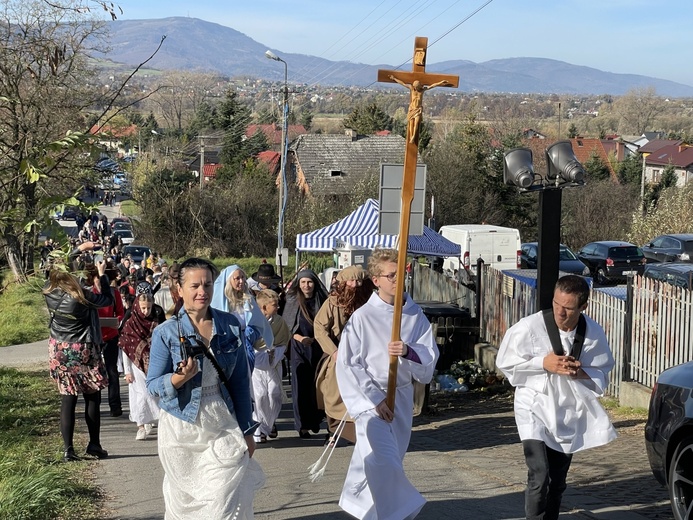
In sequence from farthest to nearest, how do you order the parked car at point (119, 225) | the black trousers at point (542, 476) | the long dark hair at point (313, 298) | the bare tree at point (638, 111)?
the bare tree at point (638, 111), the parked car at point (119, 225), the long dark hair at point (313, 298), the black trousers at point (542, 476)

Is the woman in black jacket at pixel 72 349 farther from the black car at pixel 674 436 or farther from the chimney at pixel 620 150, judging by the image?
the chimney at pixel 620 150

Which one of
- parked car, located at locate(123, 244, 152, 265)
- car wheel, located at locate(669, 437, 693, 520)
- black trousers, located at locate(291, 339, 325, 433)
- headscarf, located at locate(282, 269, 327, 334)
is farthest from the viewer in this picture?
parked car, located at locate(123, 244, 152, 265)

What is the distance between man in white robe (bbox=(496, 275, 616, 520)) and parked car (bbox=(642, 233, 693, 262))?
2793 cm

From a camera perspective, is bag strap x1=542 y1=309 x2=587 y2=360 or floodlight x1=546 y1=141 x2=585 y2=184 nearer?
bag strap x1=542 y1=309 x2=587 y2=360

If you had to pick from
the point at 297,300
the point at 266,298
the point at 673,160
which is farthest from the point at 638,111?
the point at 266,298

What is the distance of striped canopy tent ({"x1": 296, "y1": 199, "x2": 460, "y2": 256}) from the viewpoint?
20891mm

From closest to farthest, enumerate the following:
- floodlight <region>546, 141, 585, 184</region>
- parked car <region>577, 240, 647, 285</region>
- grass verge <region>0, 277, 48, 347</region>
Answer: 1. floodlight <region>546, 141, 585, 184</region>
2. grass verge <region>0, 277, 48, 347</region>
3. parked car <region>577, 240, 647, 285</region>

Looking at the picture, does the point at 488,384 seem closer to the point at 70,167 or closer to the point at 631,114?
the point at 70,167

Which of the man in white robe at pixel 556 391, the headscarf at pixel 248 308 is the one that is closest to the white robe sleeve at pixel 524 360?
the man in white robe at pixel 556 391

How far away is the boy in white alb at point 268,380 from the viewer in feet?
33.4

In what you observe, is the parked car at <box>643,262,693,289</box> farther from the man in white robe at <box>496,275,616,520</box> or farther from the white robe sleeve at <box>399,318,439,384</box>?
the man in white robe at <box>496,275,616,520</box>

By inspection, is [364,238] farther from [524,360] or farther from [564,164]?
[524,360]

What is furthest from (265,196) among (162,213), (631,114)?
(631,114)

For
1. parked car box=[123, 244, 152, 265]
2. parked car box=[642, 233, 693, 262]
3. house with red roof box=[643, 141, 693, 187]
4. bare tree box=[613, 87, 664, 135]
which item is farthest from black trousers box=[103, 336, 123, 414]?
bare tree box=[613, 87, 664, 135]
